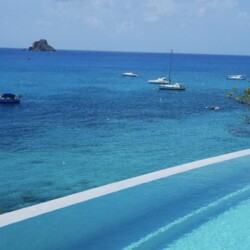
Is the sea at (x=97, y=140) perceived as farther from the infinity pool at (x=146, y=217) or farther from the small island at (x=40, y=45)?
the small island at (x=40, y=45)

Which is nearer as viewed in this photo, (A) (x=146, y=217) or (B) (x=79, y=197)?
(B) (x=79, y=197)

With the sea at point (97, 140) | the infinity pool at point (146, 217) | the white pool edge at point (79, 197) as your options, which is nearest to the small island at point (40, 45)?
the sea at point (97, 140)

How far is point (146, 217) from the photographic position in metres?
7.10

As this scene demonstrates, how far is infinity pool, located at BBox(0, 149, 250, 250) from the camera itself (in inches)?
237

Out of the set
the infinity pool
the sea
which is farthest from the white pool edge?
the sea

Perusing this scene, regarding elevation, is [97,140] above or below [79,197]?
below

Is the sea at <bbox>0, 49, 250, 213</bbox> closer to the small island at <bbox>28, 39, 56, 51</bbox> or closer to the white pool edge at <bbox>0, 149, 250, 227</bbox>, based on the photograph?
the white pool edge at <bbox>0, 149, 250, 227</bbox>

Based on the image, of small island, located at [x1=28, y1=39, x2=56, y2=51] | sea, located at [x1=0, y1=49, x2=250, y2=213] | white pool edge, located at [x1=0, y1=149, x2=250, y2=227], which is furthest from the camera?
small island, located at [x1=28, y1=39, x2=56, y2=51]

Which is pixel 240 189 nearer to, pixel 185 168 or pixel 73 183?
pixel 185 168

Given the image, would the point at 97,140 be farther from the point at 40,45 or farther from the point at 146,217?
the point at 40,45

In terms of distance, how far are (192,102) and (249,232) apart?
32165 millimetres

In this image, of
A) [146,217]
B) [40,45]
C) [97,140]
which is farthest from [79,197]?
[40,45]

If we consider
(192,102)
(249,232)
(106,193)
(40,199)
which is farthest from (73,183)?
(192,102)

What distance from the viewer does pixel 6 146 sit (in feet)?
63.0
